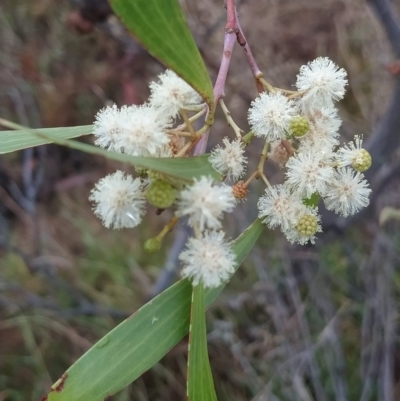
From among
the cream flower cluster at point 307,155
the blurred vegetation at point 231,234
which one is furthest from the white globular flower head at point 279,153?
the blurred vegetation at point 231,234

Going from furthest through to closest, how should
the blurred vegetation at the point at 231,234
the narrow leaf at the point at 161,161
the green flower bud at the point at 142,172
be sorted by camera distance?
the blurred vegetation at the point at 231,234 < the green flower bud at the point at 142,172 < the narrow leaf at the point at 161,161

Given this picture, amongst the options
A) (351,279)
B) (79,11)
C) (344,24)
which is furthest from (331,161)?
(344,24)

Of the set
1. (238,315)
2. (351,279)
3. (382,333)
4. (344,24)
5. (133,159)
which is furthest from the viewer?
(344,24)

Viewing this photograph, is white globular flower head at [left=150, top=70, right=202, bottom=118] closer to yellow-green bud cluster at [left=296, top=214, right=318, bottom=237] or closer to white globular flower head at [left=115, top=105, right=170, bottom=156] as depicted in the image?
white globular flower head at [left=115, top=105, right=170, bottom=156]

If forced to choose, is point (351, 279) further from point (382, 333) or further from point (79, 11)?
point (79, 11)

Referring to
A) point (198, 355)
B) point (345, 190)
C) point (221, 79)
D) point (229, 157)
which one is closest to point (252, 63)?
point (221, 79)

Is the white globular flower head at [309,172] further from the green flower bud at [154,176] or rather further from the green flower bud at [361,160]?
the green flower bud at [154,176]

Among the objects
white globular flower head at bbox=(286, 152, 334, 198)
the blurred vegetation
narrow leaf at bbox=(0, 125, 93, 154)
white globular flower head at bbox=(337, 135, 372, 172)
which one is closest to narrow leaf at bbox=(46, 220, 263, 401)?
white globular flower head at bbox=(286, 152, 334, 198)
